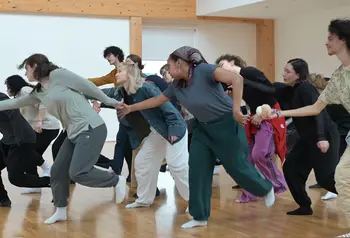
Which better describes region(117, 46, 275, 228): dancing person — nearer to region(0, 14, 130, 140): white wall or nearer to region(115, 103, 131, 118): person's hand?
region(115, 103, 131, 118): person's hand

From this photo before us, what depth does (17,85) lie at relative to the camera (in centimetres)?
536

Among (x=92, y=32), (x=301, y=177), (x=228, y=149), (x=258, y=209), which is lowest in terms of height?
(x=258, y=209)

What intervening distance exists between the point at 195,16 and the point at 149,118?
7.90m

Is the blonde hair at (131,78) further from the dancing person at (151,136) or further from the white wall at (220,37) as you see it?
the white wall at (220,37)

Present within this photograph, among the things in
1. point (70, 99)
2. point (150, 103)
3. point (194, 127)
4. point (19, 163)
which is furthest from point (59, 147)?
point (194, 127)

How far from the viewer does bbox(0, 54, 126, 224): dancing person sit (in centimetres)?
435

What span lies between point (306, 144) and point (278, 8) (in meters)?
7.58

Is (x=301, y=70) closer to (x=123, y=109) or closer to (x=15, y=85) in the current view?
(x=123, y=109)

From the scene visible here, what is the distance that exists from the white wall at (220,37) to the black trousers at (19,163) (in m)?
7.48

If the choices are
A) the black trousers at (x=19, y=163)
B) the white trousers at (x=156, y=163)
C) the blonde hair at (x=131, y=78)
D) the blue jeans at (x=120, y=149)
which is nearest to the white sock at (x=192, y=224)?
the white trousers at (x=156, y=163)

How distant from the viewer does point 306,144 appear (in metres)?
4.64

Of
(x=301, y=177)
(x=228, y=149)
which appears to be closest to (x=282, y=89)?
(x=301, y=177)

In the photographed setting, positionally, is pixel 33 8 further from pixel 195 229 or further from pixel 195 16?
pixel 195 229

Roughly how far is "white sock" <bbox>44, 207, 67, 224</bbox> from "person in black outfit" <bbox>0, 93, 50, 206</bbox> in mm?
839
